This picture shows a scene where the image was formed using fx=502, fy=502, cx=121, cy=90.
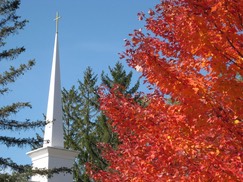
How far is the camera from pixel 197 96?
894 cm

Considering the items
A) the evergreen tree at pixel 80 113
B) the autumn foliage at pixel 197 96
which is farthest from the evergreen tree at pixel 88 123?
the autumn foliage at pixel 197 96

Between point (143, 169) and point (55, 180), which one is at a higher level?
point (55, 180)

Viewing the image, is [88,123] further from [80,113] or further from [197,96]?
[197,96]

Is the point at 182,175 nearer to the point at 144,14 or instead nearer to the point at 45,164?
A: the point at 144,14

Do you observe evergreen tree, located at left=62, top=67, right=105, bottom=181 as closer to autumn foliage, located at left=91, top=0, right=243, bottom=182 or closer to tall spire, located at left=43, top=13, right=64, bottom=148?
tall spire, located at left=43, top=13, right=64, bottom=148

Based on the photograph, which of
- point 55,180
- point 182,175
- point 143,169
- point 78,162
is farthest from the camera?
point 78,162

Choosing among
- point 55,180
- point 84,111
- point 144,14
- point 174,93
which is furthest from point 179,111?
point 84,111

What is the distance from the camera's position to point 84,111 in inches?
1682

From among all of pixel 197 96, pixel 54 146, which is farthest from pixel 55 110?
pixel 197 96

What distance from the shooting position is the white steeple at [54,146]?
2681cm

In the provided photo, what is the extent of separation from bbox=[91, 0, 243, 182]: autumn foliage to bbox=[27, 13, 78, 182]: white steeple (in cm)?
1619

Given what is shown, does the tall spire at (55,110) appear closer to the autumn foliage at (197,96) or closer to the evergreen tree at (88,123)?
the evergreen tree at (88,123)

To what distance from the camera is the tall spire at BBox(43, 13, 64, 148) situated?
2842cm

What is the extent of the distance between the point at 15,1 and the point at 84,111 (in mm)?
22027
